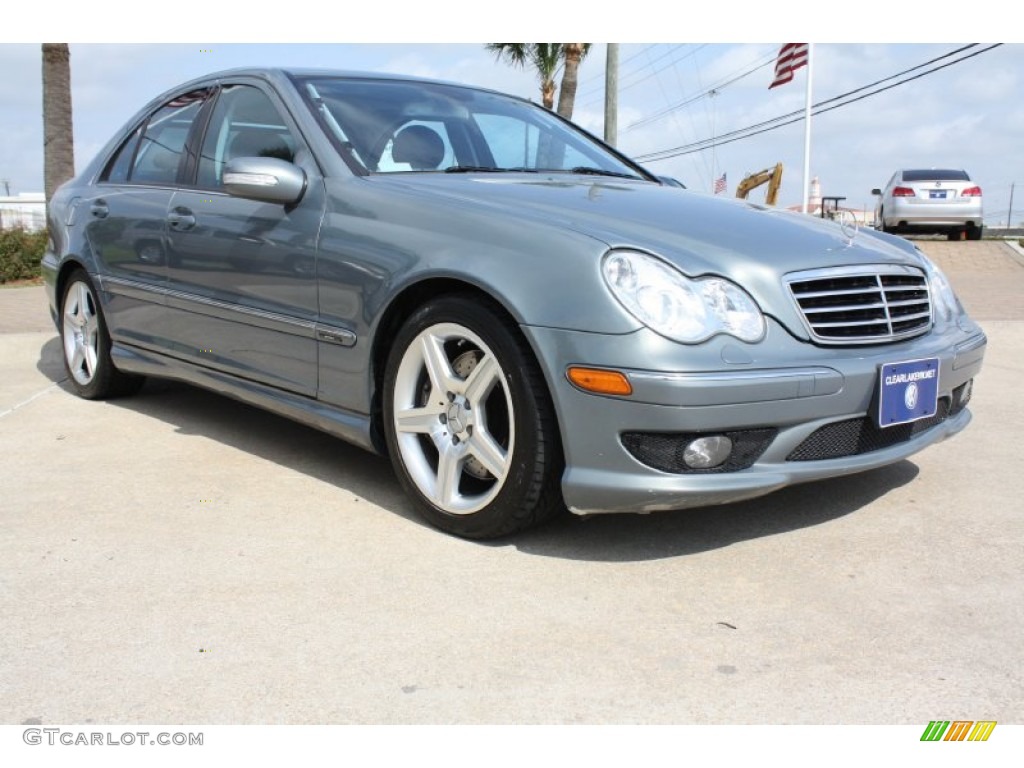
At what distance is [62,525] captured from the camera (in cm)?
361

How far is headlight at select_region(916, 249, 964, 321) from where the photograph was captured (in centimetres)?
379

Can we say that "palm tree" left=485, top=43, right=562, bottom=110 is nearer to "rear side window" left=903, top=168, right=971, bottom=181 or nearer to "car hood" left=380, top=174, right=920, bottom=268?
"rear side window" left=903, top=168, right=971, bottom=181

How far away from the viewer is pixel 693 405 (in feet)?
9.68

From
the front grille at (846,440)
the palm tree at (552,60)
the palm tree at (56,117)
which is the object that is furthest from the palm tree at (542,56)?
the front grille at (846,440)

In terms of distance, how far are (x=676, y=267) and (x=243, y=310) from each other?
1.86m

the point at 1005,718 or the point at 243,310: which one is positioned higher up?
the point at 243,310

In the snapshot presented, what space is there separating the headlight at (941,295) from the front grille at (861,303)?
185mm

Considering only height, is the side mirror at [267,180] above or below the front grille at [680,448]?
above

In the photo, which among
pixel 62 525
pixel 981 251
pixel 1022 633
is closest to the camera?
pixel 1022 633

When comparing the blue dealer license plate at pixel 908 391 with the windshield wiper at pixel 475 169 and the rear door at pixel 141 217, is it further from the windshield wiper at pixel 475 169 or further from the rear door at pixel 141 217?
the rear door at pixel 141 217

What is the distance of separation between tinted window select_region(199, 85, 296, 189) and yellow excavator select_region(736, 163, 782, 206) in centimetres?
1680

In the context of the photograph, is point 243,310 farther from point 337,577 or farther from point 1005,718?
point 1005,718

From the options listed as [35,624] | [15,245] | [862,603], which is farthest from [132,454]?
[15,245]
